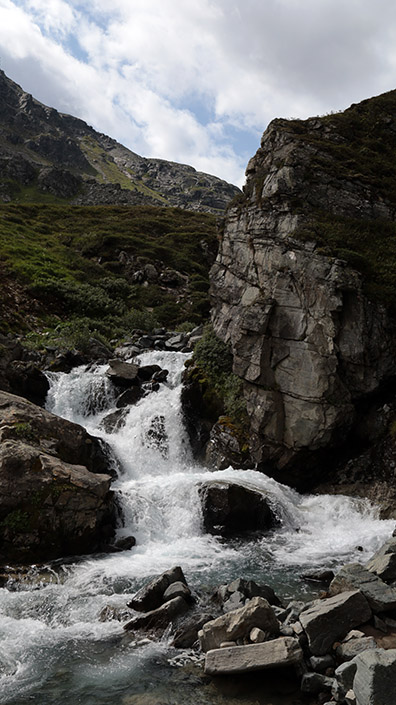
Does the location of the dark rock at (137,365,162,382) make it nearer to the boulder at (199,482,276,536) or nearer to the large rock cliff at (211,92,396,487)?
the large rock cliff at (211,92,396,487)

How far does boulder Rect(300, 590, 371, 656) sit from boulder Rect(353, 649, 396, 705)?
6.57 ft

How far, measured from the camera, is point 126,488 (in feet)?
68.2

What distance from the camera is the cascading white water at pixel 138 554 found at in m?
9.76

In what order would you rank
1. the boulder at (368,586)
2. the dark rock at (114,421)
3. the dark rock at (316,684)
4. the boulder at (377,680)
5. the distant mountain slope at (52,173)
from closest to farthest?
1. the boulder at (377,680)
2. the dark rock at (316,684)
3. the boulder at (368,586)
4. the dark rock at (114,421)
5. the distant mountain slope at (52,173)

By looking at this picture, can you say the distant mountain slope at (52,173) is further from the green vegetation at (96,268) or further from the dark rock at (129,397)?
the dark rock at (129,397)

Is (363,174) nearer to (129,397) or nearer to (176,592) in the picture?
(129,397)

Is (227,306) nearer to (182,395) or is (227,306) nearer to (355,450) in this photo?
(182,395)

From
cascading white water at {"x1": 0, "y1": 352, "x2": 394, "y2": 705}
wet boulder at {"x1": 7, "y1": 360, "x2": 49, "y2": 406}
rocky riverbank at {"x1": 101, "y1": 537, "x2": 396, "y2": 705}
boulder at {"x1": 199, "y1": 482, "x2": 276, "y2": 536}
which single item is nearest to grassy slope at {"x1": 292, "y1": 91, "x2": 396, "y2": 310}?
cascading white water at {"x1": 0, "y1": 352, "x2": 394, "y2": 705}

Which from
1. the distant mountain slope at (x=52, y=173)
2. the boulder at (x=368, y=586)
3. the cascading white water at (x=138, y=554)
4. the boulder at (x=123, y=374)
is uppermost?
the distant mountain slope at (x=52, y=173)

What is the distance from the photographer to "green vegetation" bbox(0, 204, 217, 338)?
42.6m

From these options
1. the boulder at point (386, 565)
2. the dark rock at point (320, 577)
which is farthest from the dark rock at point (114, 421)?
the boulder at point (386, 565)

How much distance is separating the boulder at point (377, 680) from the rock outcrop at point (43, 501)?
1133 centimetres

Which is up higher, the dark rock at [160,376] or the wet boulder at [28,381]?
the dark rock at [160,376]

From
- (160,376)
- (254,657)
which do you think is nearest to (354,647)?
(254,657)
